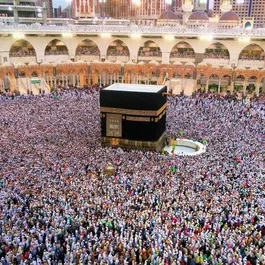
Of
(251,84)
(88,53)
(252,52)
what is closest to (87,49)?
(88,53)

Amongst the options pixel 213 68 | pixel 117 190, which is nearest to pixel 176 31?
pixel 213 68

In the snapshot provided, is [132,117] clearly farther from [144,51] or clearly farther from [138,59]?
[144,51]

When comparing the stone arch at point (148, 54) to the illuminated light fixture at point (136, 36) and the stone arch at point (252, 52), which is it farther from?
the stone arch at point (252, 52)

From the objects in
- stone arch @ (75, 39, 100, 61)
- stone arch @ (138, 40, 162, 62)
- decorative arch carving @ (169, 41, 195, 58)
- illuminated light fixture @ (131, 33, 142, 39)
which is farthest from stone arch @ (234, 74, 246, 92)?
stone arch @ (75, 39, 100, 61)

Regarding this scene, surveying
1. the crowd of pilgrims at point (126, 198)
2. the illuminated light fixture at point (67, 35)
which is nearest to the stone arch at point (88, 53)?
the illuminated light fixture at point (67, 35)

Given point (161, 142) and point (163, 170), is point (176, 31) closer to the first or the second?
point (161, 142)
